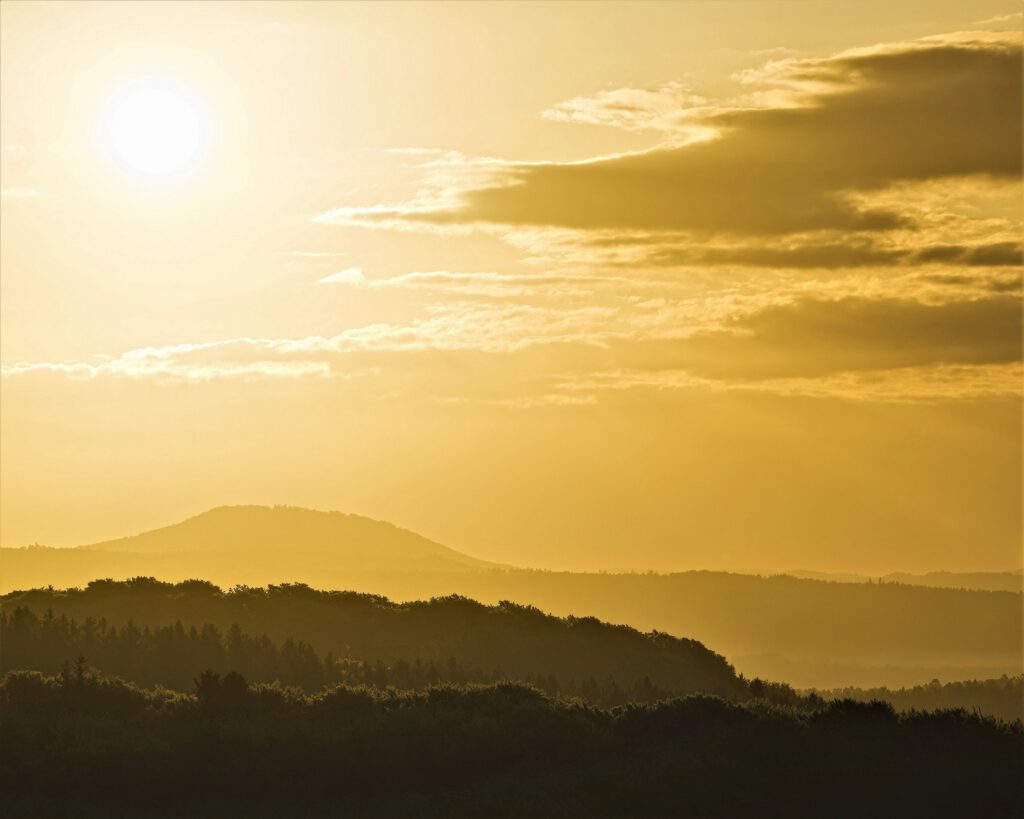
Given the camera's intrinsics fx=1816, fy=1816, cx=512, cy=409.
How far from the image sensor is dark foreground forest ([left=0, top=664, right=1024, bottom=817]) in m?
56.6

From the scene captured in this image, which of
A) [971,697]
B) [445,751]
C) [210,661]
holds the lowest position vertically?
[445,751]

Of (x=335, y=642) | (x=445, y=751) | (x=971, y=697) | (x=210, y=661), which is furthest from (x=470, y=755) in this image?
(x=971, y=697)

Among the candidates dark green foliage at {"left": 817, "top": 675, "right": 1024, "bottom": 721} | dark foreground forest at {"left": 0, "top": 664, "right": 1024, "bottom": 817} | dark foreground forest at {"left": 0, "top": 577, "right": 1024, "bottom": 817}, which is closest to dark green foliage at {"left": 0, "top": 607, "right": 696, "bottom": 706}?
dark foreground forest at {"left": 0, "top": 577, "right": 1024, "bottom": 817}

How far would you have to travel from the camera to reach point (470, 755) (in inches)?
2416

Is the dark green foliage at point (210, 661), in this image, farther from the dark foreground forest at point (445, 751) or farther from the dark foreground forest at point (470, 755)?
the dark foreground forest at point (470, 755)

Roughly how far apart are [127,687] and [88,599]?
21637 mm

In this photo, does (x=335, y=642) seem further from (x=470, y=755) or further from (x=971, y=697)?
(x=971, y=697)

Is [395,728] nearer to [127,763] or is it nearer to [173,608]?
[127,763]

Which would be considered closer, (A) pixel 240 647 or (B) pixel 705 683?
(A) pixel 240 647

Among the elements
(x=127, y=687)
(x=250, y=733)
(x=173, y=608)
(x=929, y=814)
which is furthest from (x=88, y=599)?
(x=929, y=814)

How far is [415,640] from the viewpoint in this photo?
282ft

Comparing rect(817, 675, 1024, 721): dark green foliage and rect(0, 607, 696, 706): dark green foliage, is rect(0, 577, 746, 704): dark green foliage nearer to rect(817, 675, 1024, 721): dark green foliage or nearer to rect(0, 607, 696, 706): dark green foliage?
rect(0, 607, 696, 706): dark green foliage

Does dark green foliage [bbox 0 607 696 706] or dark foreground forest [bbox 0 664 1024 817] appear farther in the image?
dark green foliage [bbox 0 607 696 706]

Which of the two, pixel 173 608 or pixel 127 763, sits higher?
pixel 173 608
